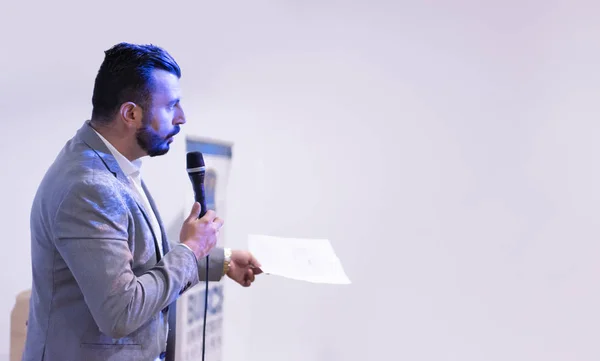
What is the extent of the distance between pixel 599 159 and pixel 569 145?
153mm

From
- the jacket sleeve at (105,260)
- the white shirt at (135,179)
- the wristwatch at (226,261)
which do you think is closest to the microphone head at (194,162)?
the white shirt at (135,179)

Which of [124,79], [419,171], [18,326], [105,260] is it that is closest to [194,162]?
[124,79]

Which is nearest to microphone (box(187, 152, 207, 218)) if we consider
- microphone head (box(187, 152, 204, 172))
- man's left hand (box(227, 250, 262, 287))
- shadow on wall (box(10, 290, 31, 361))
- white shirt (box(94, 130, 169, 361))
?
microphone head (box(187, 152, 204, 172))

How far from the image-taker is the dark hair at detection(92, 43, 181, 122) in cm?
121

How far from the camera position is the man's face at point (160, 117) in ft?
4.07

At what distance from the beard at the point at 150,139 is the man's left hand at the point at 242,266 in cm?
45

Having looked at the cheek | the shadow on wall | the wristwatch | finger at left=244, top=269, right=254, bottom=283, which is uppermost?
the cheek

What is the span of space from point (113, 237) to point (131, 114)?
293 mm

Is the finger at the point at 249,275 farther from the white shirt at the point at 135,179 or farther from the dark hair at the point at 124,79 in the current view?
the dark hair at the point at 124,79

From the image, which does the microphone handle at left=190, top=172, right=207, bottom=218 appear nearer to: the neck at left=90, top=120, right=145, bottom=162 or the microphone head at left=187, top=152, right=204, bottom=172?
the microphone head at left=187, top=152, right=204, bottom=172

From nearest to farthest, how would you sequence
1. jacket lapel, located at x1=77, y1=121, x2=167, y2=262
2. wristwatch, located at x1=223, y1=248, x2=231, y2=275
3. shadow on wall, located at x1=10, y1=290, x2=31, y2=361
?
jacket lapel, located at x1=77, y1=121, x2=167, y2=262
wristwatch, located at x1=223, y1=248, x2=231, y2=275
shadow on wall, located at x1=10, y1=290, x2=31, y2=361

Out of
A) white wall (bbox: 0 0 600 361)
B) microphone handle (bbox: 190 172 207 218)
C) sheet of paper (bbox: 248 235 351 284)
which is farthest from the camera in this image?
white wall (bbox: 0 0 600 361)

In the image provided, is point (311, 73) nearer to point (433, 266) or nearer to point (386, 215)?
point (386, 215)

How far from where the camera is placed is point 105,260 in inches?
41.0
